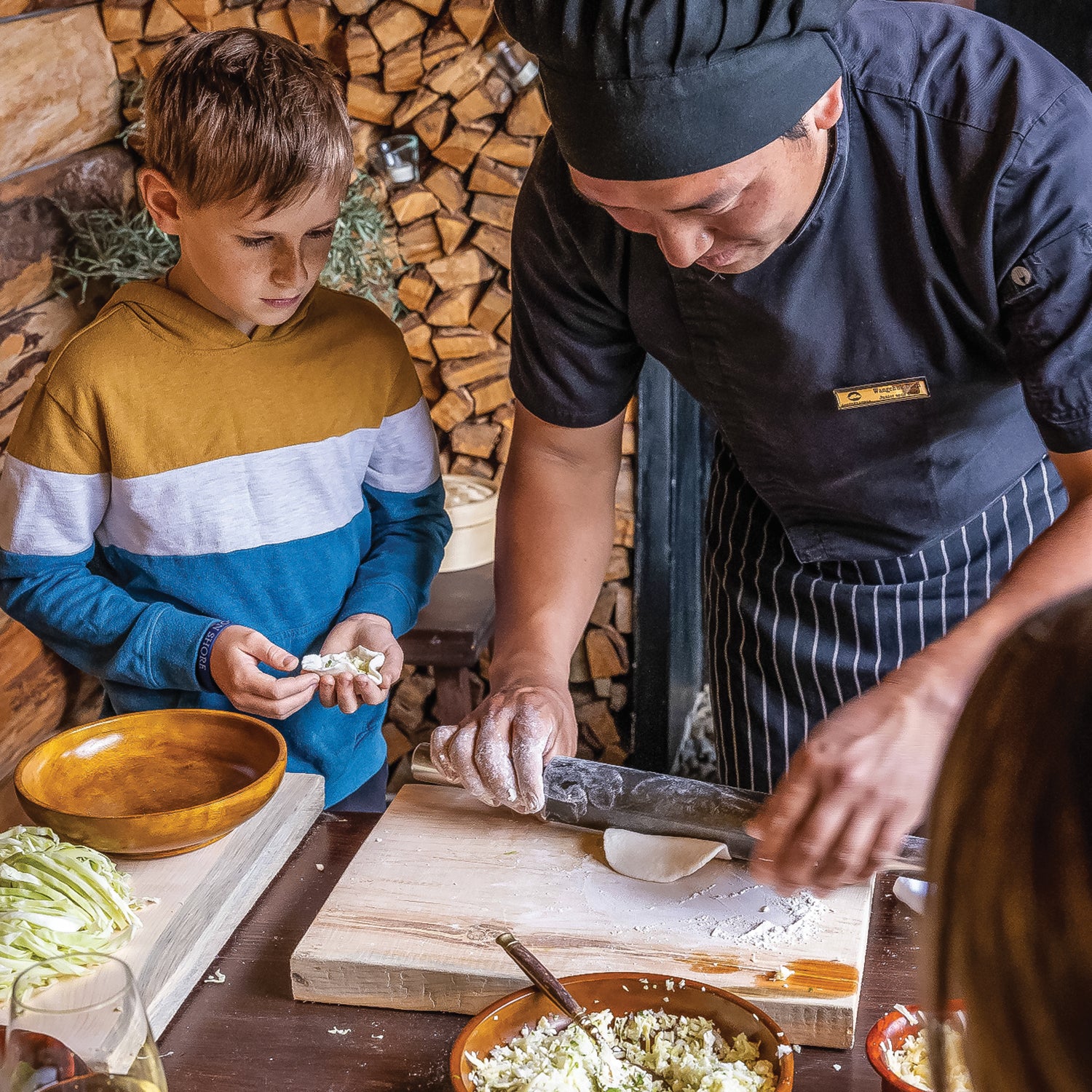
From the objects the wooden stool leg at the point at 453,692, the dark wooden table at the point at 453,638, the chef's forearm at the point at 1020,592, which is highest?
the chef's forearm at the point at 1020,592

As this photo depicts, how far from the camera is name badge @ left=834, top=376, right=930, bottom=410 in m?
1.45

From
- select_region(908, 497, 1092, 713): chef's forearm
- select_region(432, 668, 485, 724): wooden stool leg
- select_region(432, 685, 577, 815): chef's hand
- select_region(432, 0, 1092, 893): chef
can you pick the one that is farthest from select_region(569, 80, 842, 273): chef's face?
select_region(432, 668, 485, 724): wooden stool leg

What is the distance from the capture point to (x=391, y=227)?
9.65ft

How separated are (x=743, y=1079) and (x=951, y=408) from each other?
86 cm

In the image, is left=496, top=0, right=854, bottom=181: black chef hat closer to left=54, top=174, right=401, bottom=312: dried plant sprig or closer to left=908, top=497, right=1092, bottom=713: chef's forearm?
left=908, top=497, right=1092, bottom=713: chef's forearm

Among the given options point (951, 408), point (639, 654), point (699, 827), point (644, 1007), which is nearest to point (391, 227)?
point (639, 654)

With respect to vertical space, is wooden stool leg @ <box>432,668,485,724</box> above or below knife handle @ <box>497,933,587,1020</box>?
below

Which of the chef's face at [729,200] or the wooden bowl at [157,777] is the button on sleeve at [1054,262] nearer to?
the chef's face at [729,200]

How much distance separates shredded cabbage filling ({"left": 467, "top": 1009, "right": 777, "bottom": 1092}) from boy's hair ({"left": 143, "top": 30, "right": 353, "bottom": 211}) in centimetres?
114

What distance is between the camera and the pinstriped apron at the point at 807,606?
162 cm

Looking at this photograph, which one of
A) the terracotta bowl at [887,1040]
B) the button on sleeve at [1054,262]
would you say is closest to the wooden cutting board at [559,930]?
the terracotta bowl at [887,1040]

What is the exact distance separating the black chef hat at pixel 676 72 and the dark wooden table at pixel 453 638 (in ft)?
4.97

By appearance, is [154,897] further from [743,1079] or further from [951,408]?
[951,408]

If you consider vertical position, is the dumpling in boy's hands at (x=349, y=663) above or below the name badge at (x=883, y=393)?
below
